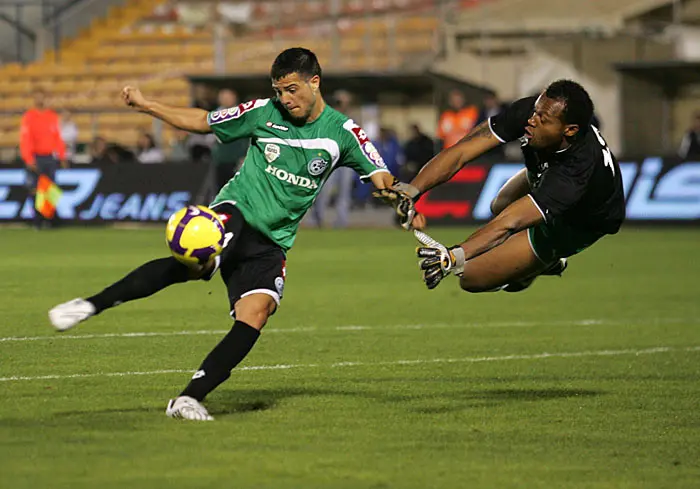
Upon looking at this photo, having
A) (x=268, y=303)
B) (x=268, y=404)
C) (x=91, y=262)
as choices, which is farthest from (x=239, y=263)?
(x=91, y=262)

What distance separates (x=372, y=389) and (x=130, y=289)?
2.01 metres

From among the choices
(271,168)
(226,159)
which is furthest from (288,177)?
(226,159)

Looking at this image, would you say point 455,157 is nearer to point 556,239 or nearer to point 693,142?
point 556,239

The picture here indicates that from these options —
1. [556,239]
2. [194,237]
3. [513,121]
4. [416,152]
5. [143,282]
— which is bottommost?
[416,152]

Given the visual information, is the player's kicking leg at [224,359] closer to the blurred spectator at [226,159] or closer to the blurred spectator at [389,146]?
the blurred spectator at [226,159]

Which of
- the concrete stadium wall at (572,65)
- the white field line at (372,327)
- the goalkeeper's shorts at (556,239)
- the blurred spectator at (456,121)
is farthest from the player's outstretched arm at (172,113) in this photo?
the concrete stadium wall at (572,65)

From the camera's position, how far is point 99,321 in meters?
12.4

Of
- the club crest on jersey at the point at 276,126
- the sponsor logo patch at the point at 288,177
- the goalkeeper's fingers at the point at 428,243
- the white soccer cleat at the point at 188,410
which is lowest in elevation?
the white soccer cleat at the point at 188,410

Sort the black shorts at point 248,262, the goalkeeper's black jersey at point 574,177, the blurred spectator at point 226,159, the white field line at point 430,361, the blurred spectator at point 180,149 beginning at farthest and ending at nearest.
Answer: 1. the blurred spectator at point 180,149
2. the blurred spectator at point 226,159
3. the white field line at point 430,361
4. the goalkeeper's black jersey at point 574,177
5. the black shorts at point 248,262

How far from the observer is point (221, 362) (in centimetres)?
749

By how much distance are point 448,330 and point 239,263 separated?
15.3ft

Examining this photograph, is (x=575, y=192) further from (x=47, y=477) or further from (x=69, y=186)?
(x=69, y=186)

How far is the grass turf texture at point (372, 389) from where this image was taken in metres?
6.27

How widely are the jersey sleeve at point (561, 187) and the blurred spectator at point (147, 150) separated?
69.8 feet
